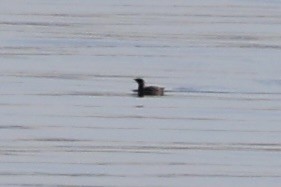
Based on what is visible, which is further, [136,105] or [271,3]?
[271,3]

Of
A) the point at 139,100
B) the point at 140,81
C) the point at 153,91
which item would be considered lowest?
the point at 139,100

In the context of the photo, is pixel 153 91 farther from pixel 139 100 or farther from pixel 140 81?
pixel 140 81

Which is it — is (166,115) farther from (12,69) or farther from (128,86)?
(12,69)

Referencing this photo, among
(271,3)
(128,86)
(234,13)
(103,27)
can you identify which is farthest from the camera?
Result: (271,3)

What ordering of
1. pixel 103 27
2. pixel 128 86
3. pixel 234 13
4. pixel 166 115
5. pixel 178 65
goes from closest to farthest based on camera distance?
pixel 166 115 → pixel 128 86 → pixel 178 65 → pixel 103 27 → pixel 234 13

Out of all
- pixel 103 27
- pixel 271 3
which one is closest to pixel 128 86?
pixel 103 27

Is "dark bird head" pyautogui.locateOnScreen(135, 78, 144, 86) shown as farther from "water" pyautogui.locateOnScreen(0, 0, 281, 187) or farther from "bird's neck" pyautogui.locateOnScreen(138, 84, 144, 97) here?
"water" pyautogui.locateOnScreen(0, 0, 281, 187)

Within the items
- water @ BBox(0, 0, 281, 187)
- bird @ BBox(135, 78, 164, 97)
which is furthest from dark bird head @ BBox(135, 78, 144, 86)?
water @ BBox(0, 0, 281, 187)

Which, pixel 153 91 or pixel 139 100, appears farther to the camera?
pixel 153 91

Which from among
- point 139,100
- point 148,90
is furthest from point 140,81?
point 139,100

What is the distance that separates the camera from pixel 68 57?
21156mm

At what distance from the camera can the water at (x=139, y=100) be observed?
1413 centimetres

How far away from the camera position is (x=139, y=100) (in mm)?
18000

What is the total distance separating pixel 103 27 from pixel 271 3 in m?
6.27
